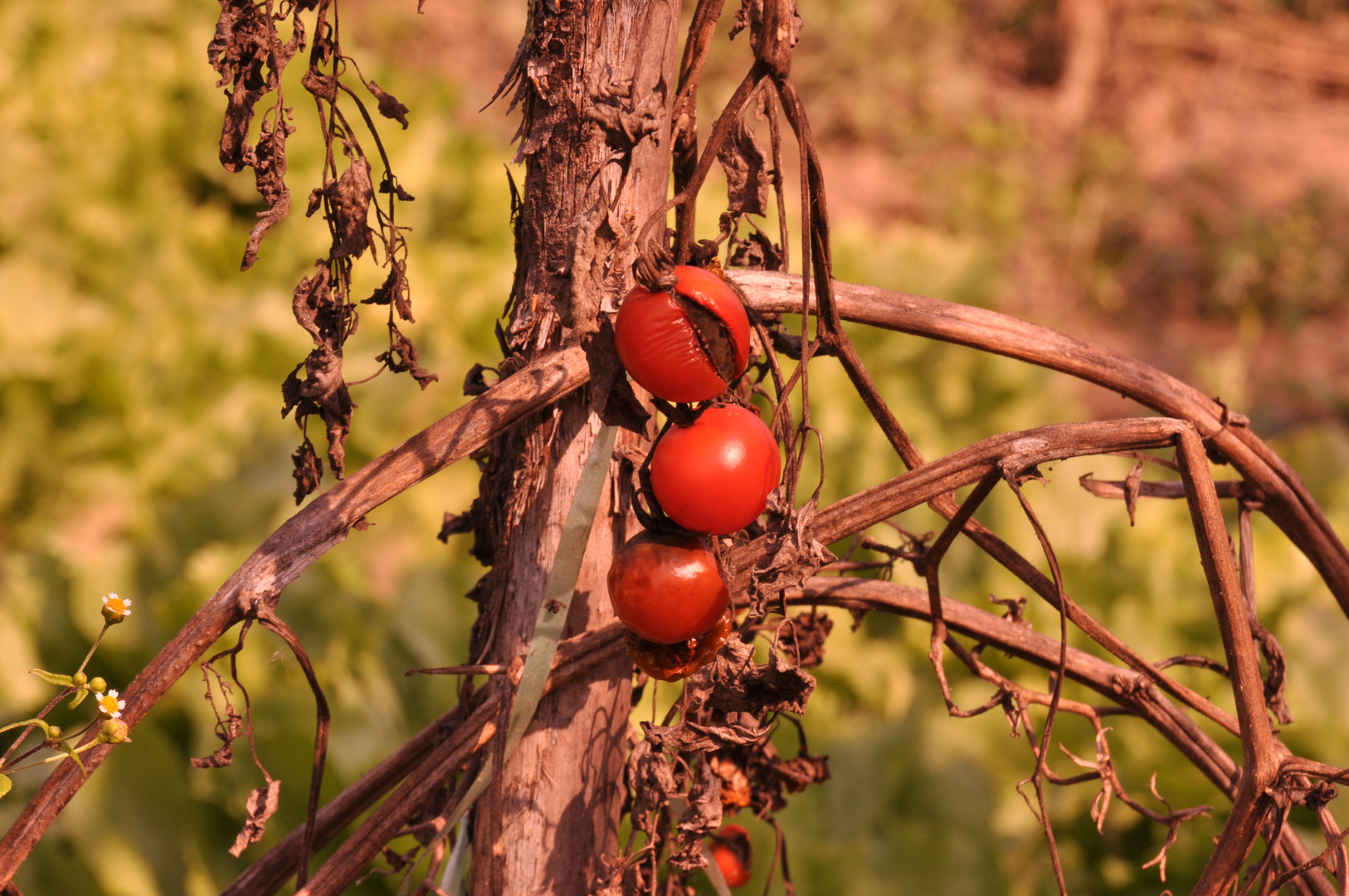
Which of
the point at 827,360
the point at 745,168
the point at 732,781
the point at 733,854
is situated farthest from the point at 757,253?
the point at 827,360

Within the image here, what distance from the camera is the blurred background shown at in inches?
70.8

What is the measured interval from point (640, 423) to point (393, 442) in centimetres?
271

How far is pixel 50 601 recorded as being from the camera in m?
2.10

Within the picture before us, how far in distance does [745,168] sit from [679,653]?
34 centimetres

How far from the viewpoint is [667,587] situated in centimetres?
64

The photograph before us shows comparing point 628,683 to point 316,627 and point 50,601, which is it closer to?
point 316,627

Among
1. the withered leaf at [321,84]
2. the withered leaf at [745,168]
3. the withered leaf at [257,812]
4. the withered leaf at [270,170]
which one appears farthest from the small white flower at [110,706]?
the withered leaf at [745,168]

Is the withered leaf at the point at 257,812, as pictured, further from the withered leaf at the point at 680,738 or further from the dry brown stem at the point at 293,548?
the withered leaf at the point at 680,738

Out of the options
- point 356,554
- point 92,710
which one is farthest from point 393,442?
point 92,710

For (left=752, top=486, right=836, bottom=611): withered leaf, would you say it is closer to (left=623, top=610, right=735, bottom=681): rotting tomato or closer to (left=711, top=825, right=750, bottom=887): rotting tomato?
(left=623, top=610, right=735, bottom=681): rotting tomato

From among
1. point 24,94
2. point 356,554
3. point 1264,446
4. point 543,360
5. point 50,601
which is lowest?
point 356,554

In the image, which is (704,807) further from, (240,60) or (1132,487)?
(240,60)

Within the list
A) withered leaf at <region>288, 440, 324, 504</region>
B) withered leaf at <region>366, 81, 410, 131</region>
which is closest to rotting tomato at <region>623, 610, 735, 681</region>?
withered leaf at <region>288, 440, 324, 504</region>

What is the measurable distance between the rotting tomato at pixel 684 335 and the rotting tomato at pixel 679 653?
0.17 m
